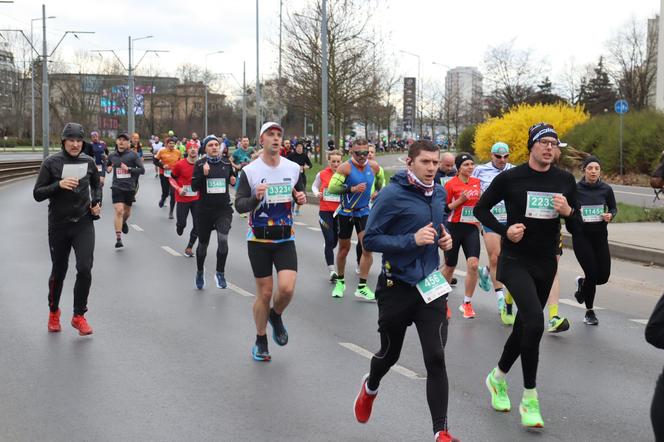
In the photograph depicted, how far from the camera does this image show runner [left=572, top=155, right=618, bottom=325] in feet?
28.6

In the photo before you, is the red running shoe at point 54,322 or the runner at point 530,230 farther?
the red running shoe at point 54,322

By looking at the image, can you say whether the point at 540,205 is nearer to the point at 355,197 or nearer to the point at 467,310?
the point at 467,310

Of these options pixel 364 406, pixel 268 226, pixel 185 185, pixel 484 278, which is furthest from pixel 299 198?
pixel 185 185

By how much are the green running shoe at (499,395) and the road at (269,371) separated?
69 mm

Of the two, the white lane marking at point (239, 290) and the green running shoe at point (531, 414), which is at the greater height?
the green running shoe at point (531, 414)

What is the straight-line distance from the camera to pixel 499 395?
589 cm

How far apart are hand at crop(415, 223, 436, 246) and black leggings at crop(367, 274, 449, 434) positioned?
326 millimetres

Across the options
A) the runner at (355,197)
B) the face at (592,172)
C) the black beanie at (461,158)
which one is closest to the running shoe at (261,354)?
the runner at (355,197)

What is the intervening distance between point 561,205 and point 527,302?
0.67 meters

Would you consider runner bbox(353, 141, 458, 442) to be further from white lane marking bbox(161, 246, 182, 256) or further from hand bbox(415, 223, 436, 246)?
white lane marking bbox(161, 246, 182, 256)

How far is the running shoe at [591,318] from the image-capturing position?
28.9 feet

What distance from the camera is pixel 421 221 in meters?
5.17

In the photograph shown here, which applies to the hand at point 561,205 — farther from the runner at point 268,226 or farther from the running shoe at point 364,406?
the runner at point 268,226

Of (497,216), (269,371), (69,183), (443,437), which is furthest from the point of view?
(497,216)
